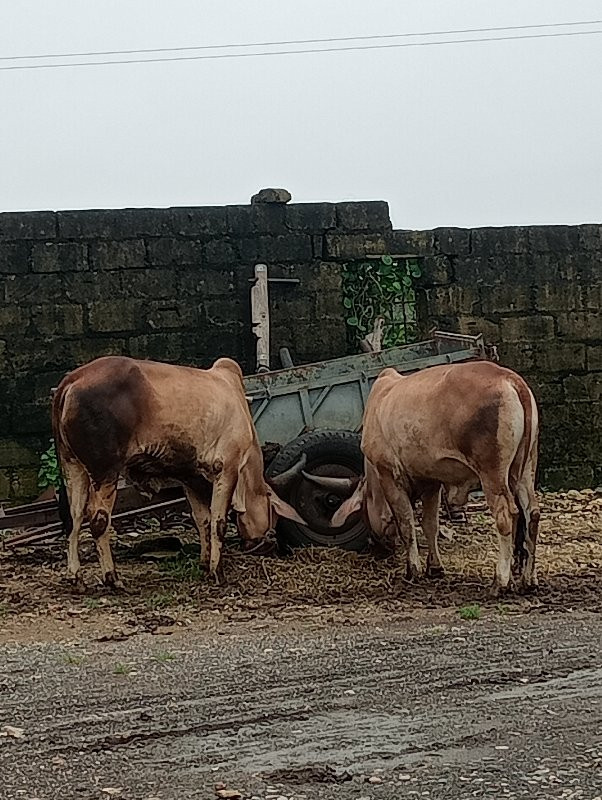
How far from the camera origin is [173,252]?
12.4 meters

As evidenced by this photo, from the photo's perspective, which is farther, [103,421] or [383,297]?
[383,297]

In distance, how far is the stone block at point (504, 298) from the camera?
43.2 feet

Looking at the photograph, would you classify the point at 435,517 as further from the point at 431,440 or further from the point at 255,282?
the point at 255,282

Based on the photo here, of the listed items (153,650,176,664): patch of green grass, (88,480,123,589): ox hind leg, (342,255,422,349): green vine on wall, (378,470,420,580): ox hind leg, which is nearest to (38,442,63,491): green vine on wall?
(342,255,422,349): green vine on wall

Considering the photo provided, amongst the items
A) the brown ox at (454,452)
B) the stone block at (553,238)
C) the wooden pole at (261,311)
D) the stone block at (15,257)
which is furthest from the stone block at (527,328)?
the stone block at (15,257)

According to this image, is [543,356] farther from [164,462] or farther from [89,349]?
[164,462]

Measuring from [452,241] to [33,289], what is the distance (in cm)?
419

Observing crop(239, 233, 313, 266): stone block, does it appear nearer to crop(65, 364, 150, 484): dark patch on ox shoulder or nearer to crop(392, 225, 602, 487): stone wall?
crop(392, 225, 602, 487): stone wall

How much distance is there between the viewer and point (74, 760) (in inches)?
186

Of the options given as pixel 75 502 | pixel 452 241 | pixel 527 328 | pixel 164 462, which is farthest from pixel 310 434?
pixel 527 328

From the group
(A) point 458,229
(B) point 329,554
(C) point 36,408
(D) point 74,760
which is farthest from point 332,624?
(A) point 458,229

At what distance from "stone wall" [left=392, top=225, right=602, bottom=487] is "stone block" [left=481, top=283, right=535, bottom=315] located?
1 cm

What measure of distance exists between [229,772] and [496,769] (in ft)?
3.06

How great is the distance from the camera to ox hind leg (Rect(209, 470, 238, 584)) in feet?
28.9
